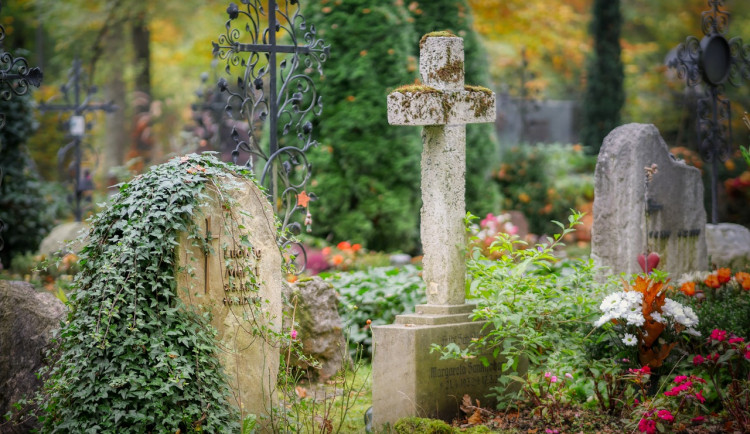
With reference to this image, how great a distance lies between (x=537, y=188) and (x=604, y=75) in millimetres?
4195

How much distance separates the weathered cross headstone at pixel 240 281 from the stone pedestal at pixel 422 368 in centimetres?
72

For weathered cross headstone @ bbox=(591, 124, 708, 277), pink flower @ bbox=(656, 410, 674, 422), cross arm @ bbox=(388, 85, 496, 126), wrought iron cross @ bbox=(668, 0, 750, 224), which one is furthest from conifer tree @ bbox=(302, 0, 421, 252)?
pink flower @ bbox=(656, 410, 674, 422)

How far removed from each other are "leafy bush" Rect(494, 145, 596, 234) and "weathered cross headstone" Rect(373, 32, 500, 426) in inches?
349

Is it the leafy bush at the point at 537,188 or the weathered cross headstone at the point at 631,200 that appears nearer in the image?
the weathered cross headstone at the point at 631,200

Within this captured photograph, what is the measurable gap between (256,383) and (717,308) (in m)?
3.39

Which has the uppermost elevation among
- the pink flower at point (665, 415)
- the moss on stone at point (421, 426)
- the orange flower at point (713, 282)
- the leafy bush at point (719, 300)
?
the orange flower at point (713, 282)

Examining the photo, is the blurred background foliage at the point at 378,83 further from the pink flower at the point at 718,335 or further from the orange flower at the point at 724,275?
the pink flower at the point at 718,335

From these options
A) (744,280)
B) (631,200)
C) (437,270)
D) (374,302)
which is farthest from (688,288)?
(374,302)

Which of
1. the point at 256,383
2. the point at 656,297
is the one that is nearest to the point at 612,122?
the point at 656,297

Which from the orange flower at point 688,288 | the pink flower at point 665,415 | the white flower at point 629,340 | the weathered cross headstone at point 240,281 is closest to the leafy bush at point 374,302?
the weathered cross headstone at point 240,281

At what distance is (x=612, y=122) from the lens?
56.4ft

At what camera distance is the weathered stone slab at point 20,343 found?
17.5 ft

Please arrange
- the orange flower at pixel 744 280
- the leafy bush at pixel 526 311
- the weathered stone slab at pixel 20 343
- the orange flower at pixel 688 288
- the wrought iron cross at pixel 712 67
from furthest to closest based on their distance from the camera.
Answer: the wrought iron cross at pixel 712 67
the orange flower at pixel 744 280
the orange flower at pixel 688 288
the leafy bush at pixel 526 311
the weathered stone slab at pixel 20 343

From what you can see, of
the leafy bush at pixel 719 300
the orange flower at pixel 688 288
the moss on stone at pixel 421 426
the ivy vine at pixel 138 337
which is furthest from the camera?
the orange flower at pixel 688 288
